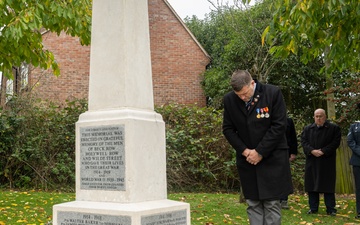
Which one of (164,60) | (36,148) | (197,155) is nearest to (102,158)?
(36,148)

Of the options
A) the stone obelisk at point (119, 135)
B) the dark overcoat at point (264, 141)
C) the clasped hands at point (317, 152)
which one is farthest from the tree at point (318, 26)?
the stone obelisk at point (119, 135)

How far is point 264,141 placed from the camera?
5.43m

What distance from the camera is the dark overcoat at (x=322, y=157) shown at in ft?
31.7

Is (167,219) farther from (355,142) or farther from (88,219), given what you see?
(355,142)

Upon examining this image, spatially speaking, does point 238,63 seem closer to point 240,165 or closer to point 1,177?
point 1,177

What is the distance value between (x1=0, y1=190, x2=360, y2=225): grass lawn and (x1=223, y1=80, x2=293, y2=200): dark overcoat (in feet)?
9.01

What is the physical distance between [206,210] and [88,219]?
16.6ft

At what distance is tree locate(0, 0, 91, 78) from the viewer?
8.45 meters

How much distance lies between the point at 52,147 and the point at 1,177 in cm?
153

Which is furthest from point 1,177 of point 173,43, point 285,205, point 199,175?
point 173,43

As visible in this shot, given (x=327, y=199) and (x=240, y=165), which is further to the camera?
(x=327, y=199)

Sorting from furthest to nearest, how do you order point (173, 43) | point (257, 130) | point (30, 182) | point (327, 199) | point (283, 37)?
point (173, 43), point (30, 182), point (327, 199), point (283, 37), point (257, 130)

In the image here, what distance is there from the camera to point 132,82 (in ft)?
16.4

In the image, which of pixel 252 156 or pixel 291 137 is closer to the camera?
pixel 252 156
